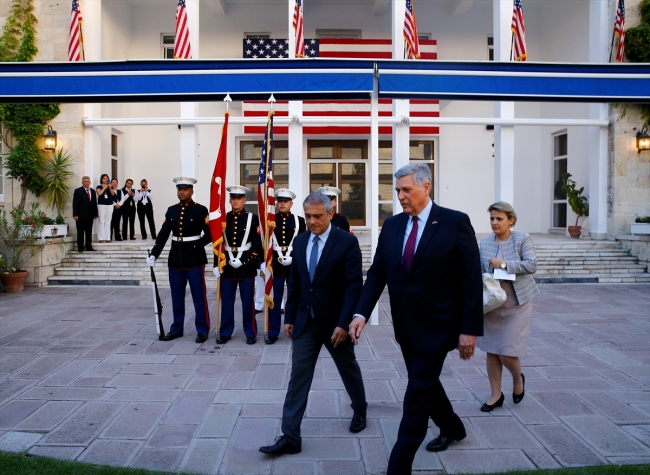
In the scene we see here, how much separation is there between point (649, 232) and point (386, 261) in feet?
40.5

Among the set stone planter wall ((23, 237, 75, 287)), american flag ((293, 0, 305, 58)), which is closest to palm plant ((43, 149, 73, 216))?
stone planter wall ((23, 237, 75, 287))

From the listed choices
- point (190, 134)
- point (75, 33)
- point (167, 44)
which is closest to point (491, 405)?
point (190, 134)

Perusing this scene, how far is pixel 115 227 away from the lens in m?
14.6

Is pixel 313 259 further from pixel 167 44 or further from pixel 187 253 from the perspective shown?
pixel 167 44

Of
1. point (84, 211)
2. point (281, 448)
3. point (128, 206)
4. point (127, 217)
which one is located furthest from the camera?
point (127, 217)

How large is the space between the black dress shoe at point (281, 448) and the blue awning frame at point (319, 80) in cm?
499

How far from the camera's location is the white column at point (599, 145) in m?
13.9

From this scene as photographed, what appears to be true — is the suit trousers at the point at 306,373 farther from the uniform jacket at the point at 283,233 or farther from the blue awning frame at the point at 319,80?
the blue awning frame at the point at 319,80

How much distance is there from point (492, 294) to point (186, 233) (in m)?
4.33

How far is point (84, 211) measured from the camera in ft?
40.7

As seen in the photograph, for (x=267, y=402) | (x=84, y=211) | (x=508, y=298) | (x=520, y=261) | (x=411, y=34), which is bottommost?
(x=267, y=402)

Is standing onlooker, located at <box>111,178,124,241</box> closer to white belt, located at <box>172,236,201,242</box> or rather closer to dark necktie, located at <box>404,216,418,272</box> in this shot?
white belt, located at <box>172,236,201,242</box>

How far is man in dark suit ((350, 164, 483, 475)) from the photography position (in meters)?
3.21

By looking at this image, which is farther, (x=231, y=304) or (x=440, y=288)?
(x=231, y=304)
